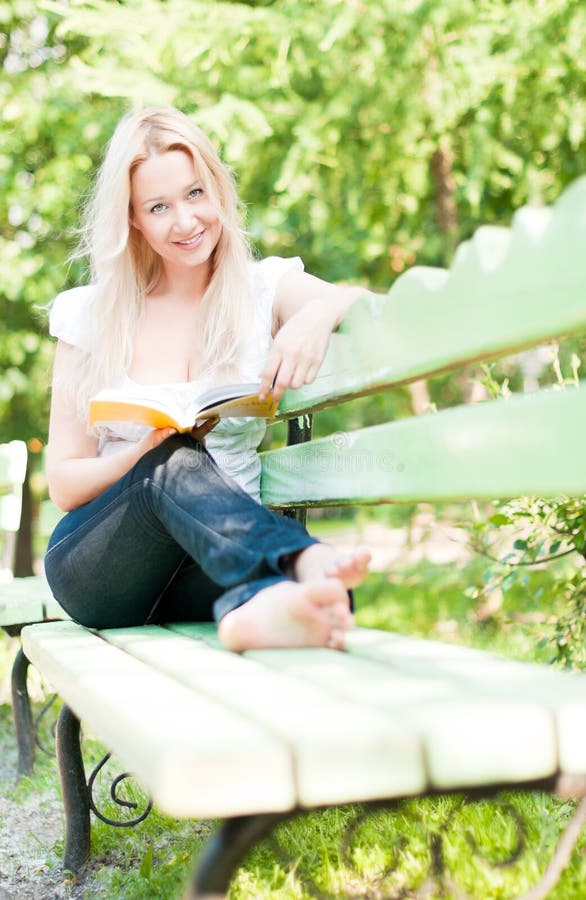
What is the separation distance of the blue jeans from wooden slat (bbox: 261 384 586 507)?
23 centimetres

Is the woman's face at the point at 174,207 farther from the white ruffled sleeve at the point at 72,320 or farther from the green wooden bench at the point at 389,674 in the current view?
the green wooden bench at the point at 389,674

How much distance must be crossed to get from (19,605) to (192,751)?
76.3 inches

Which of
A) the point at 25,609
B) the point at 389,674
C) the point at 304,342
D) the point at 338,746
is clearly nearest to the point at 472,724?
the point at 338,746

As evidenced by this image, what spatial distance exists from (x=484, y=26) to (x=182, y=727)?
3580 mm

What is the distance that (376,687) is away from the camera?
1218 mm

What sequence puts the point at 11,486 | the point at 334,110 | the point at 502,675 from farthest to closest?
the point at 334,110, the point at 11,486, the point at 502,675

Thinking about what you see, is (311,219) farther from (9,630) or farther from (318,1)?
(9,630)

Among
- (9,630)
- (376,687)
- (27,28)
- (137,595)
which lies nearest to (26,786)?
(9,630)

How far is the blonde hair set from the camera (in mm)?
2350

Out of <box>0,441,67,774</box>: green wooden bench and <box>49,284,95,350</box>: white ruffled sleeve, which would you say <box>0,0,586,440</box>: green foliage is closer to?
<box>0,441,67,774</box>: green wooden bench

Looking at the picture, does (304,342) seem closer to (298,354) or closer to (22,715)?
(298,354)

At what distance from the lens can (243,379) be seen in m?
2.42

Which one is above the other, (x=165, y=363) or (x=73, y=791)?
(x=165, y=363)

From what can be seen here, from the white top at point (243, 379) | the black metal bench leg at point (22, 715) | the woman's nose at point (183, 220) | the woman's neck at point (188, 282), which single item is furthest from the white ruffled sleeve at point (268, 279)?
the black metal bench leg at point (22, 715)
